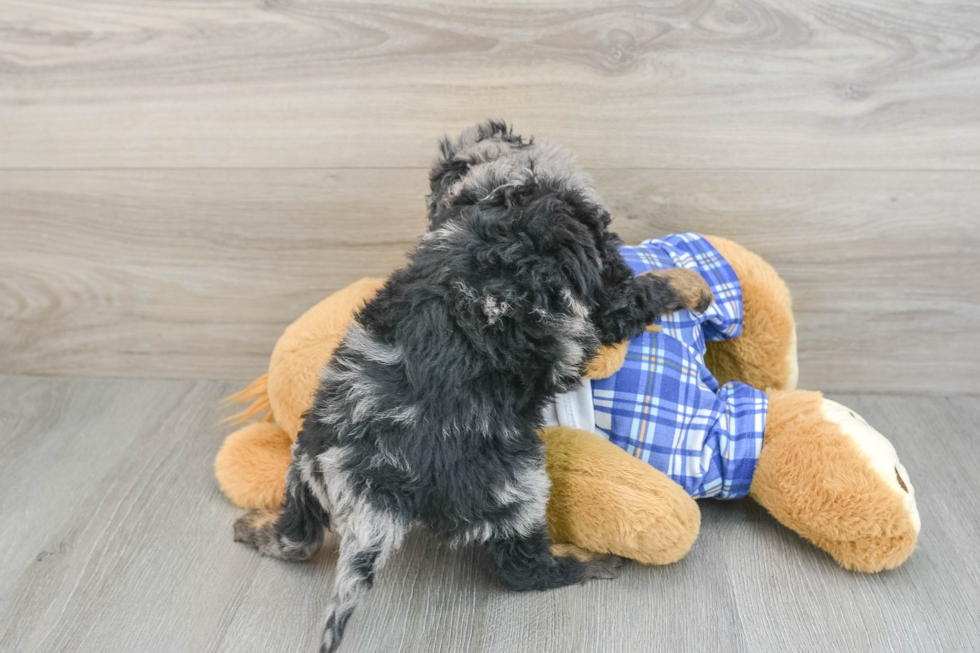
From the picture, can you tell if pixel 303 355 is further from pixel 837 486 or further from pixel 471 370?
pixel 837 486

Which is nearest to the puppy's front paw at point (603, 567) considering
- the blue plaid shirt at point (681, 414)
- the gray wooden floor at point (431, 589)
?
Result: the gray wooden floor at point (431, 589)

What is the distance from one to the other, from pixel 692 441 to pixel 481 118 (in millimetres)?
750

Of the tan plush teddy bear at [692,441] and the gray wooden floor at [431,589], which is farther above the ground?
the tan plush teddy bear at [692,441]

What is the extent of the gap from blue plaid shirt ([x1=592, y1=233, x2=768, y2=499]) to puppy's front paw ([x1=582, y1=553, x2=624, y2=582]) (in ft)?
0.54

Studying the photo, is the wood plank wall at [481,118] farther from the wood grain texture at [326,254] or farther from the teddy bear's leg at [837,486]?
the teddy bear's leg at [837,486]

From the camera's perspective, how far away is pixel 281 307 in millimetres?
1620

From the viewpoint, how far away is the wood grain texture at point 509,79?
4.33ft

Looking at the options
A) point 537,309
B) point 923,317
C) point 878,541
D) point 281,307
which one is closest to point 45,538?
point 281,307

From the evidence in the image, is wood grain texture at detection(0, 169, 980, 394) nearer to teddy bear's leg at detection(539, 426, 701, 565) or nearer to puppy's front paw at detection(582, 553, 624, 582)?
teddy bear's leg at detection(539, 426, 701, 565)

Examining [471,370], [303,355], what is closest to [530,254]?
[471,370]

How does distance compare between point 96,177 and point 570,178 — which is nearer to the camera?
point 570,178

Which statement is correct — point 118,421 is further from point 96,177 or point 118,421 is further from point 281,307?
point 96,177

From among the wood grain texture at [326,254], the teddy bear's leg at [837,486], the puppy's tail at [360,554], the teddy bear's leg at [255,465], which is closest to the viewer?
the puppy's tail at [360,554]

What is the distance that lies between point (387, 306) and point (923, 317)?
1.19 m
